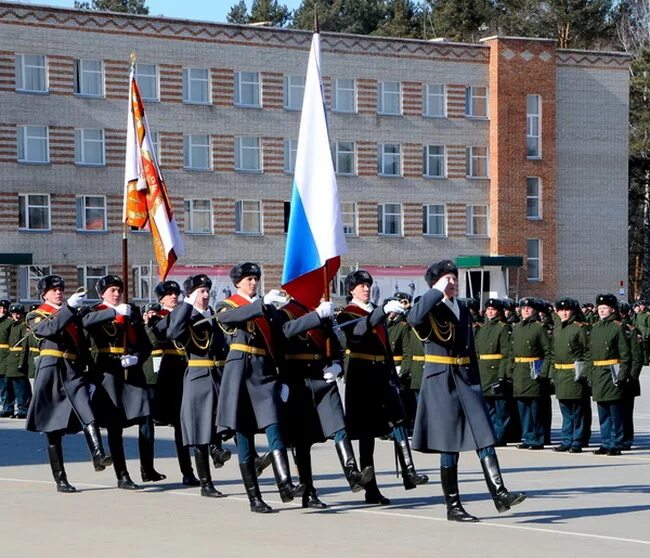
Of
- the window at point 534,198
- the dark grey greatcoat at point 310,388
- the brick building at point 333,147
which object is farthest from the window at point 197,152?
the dark grey greatcoat at point 310,388

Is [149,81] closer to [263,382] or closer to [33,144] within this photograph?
[33,144]

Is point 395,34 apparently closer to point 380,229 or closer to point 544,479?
point 380,229

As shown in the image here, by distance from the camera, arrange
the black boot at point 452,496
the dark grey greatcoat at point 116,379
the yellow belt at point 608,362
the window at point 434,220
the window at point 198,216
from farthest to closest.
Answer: the window at point 434,220 → the window at point 198,216 → the yellow belt at point 608,362 → the dark grey greatcoat at point 116,379 → the black boot at point 452,496

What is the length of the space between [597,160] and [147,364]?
4495 centimetres

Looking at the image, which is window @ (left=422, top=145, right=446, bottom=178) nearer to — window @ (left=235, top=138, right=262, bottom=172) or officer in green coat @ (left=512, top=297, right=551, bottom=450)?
window @ (left=235, top=138, right=262, bottom=172)

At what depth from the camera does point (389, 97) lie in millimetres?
59125

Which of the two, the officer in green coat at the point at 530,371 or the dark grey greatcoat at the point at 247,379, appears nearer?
the dark grey greatcoat at the point at 247,379

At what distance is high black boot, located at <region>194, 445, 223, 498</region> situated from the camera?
14.0m

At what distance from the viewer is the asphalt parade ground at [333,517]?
431 inches

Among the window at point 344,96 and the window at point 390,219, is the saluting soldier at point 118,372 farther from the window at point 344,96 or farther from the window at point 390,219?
the window at point 390,219

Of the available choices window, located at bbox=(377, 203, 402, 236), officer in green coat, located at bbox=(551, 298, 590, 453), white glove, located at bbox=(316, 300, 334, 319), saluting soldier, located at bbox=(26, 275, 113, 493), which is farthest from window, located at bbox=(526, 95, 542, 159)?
white glove, located at bbox=(316, 300, 334, 319)

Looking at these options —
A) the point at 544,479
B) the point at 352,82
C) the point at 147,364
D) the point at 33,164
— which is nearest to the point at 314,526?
the point at 544,479

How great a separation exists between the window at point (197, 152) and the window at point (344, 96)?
5.13 metres

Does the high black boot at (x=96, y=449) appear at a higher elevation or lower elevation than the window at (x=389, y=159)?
lower
